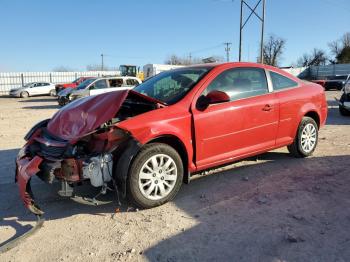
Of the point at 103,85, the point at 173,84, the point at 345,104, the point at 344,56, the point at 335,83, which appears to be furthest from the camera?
the point at 344,56

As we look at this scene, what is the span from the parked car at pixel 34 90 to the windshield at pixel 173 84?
28.5 meters

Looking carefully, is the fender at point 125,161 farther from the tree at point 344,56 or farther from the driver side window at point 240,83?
the tree at point 344,56

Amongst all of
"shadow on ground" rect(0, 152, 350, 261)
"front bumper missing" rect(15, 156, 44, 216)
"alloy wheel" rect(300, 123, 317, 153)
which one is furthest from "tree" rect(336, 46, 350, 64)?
"front bumper missing" rect(15, 156, 44, 216)

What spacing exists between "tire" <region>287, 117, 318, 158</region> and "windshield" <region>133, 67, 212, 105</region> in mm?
2034

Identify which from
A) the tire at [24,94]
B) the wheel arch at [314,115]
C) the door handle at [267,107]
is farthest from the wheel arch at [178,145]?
the tire at [24,94]

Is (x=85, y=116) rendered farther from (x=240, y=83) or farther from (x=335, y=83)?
(x=335, y=83)

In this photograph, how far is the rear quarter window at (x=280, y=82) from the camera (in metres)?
5.45

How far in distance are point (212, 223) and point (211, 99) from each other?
1518 millimetres

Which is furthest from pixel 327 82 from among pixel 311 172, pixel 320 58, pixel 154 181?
pixel 320 58

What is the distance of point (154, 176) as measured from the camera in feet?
13.3

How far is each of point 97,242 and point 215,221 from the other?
1218 millimetres

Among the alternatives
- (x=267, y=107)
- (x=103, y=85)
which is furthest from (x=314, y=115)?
(x=103, y=85)

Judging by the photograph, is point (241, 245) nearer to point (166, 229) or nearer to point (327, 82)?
point (166, 229)

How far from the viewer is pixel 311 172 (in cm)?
524
